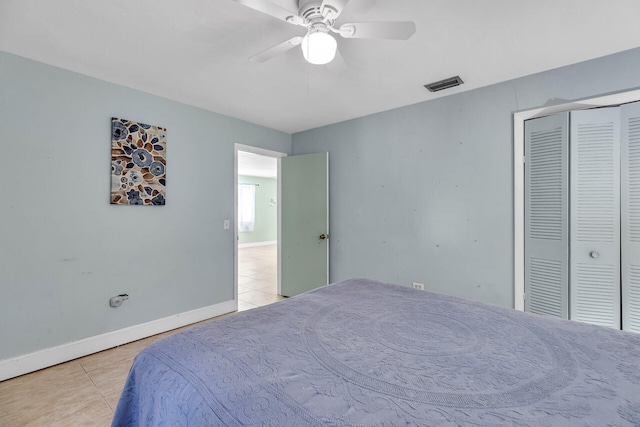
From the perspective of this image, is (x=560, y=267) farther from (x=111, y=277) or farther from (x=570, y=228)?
(x=111, y=277)

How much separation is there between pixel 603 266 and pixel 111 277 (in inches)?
161

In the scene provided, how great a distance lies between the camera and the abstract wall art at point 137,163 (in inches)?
100

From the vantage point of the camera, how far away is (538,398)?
80cm

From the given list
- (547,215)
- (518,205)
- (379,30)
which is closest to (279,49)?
(379,30)

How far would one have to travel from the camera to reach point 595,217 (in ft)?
6.95

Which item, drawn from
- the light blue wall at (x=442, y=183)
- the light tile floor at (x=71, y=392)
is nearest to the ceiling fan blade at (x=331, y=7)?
the light blue wall at (x=442, y=183)

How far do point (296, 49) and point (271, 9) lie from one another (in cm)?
73

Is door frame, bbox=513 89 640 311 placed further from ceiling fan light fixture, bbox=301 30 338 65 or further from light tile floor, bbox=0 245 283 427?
light tile floor, bbox=0 245 283 427

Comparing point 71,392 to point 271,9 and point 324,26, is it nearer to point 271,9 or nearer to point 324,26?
point 271,9

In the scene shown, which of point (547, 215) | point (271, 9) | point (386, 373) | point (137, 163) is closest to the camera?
point (386, 373)

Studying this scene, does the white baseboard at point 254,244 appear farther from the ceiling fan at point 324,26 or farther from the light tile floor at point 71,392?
the ceiling fan at point 324,26

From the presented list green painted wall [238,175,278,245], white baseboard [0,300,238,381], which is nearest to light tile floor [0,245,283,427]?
white baseboard [0,300,238,381]

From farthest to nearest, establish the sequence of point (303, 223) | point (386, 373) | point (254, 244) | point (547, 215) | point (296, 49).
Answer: point (254, 244)
point (303, 223)
point (547, 215)
point (296, 49)
point (386, 373)

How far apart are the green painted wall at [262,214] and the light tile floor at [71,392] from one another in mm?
6528
